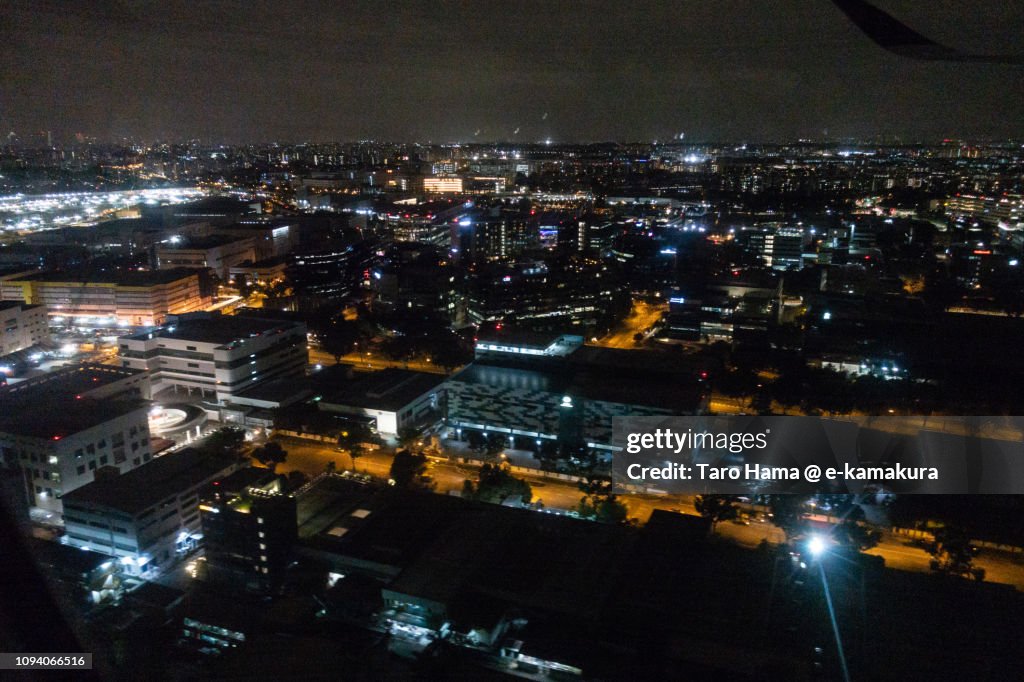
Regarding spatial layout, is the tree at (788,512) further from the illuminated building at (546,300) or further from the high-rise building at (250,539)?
the illuminated building at (546,300)

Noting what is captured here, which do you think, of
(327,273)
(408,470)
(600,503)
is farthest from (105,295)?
(600,503)

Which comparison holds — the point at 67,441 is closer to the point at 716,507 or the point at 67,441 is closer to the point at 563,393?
the point at 563,393

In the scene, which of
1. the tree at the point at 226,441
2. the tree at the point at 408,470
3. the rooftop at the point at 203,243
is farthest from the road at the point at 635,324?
the rooftop at the point at 203,243

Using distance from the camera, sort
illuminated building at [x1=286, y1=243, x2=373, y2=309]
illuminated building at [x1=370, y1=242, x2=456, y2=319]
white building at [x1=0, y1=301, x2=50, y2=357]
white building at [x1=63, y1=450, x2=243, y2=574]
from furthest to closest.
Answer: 1. illuminated building at [x1=286, y1=243, x2=373, y2=309]
2. illuminated building at [x1=370, y1=242, x2=456, y2=319]
3. white building at [x1=0, y1=301, x2=50, y2=357]
4. white building at [x1=63, y1=450, x2=243, y2=574]

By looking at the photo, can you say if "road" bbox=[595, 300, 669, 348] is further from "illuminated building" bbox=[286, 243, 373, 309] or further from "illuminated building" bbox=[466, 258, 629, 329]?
"illuminated building" bbox=[286, 243, 373, 309]

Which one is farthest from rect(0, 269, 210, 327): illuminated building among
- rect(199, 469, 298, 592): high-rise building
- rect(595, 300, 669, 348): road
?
rect(199, 469, 298, 592): high-rise building

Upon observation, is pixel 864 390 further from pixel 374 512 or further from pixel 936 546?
pixel 374 512
